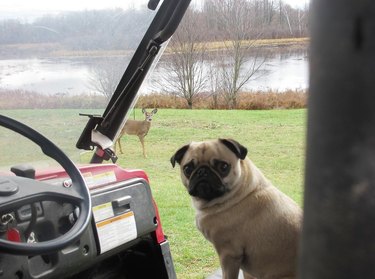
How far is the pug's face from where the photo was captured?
6.22 ft

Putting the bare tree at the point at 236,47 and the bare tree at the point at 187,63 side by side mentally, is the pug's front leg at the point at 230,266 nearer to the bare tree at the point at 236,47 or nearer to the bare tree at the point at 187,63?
the bare tree at the point at 187,63

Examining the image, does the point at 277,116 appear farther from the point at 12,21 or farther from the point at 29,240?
the point at 29,240

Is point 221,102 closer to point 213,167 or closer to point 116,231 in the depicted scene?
point 213,167

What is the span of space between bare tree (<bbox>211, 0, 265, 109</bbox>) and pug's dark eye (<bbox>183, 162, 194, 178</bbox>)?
1.45 meters

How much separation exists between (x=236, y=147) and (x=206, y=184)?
0.17m

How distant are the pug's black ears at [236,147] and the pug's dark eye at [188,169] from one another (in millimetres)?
140

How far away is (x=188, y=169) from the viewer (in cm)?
196

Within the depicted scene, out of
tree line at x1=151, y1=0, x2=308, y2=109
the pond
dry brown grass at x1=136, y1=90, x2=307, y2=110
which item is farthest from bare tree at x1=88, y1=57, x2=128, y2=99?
dry brown grass at x1=136, y1=90, x2=307, y2=110

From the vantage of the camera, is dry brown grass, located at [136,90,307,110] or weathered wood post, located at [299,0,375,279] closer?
weathered wood post, located at [299,0,375,279]

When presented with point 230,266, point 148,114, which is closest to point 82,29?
point 230,266

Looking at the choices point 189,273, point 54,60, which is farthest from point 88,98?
point 189,273

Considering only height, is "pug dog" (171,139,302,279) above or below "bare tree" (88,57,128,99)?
below

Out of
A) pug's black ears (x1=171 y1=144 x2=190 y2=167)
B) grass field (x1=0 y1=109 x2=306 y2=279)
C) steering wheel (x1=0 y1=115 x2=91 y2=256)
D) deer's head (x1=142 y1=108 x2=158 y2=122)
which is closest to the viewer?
steering wheel (x1=0 y1=115 x2=91 y2=256)

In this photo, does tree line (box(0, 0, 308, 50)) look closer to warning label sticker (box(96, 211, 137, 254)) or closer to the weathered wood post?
warning label sticker (box(96, 211, 137, 254))
